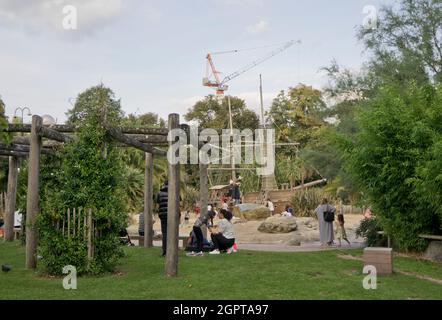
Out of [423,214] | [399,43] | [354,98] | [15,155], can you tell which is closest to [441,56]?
[399,43]

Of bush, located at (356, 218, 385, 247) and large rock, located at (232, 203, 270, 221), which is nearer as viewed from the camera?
bush, located at (356, 218, 385, 247)

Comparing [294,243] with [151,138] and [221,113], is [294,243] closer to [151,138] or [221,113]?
[151,138]

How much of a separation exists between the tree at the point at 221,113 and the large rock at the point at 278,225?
37.3m

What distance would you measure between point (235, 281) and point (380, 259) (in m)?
3.04

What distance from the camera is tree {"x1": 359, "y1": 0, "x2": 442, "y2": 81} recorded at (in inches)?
747

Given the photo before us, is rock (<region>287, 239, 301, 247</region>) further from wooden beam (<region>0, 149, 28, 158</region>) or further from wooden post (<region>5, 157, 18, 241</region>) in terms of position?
wooden post (<region>5, 157, 18, 241</region>)

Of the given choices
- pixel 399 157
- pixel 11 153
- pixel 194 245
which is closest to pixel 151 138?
pixel 194 245

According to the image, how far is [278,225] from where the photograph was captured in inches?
844

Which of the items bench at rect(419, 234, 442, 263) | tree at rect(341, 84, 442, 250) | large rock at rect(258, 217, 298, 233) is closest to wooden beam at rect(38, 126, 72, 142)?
tree at rect(341, 84, 442, 250)

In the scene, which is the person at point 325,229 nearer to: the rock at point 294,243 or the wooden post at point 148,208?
the rock at point 294,243

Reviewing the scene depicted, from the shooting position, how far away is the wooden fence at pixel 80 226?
32.7 feet

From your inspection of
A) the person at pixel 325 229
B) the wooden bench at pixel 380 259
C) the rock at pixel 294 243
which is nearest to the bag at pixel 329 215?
the person at pixel 325 229

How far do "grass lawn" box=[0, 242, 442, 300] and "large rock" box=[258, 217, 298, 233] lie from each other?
341 inches
